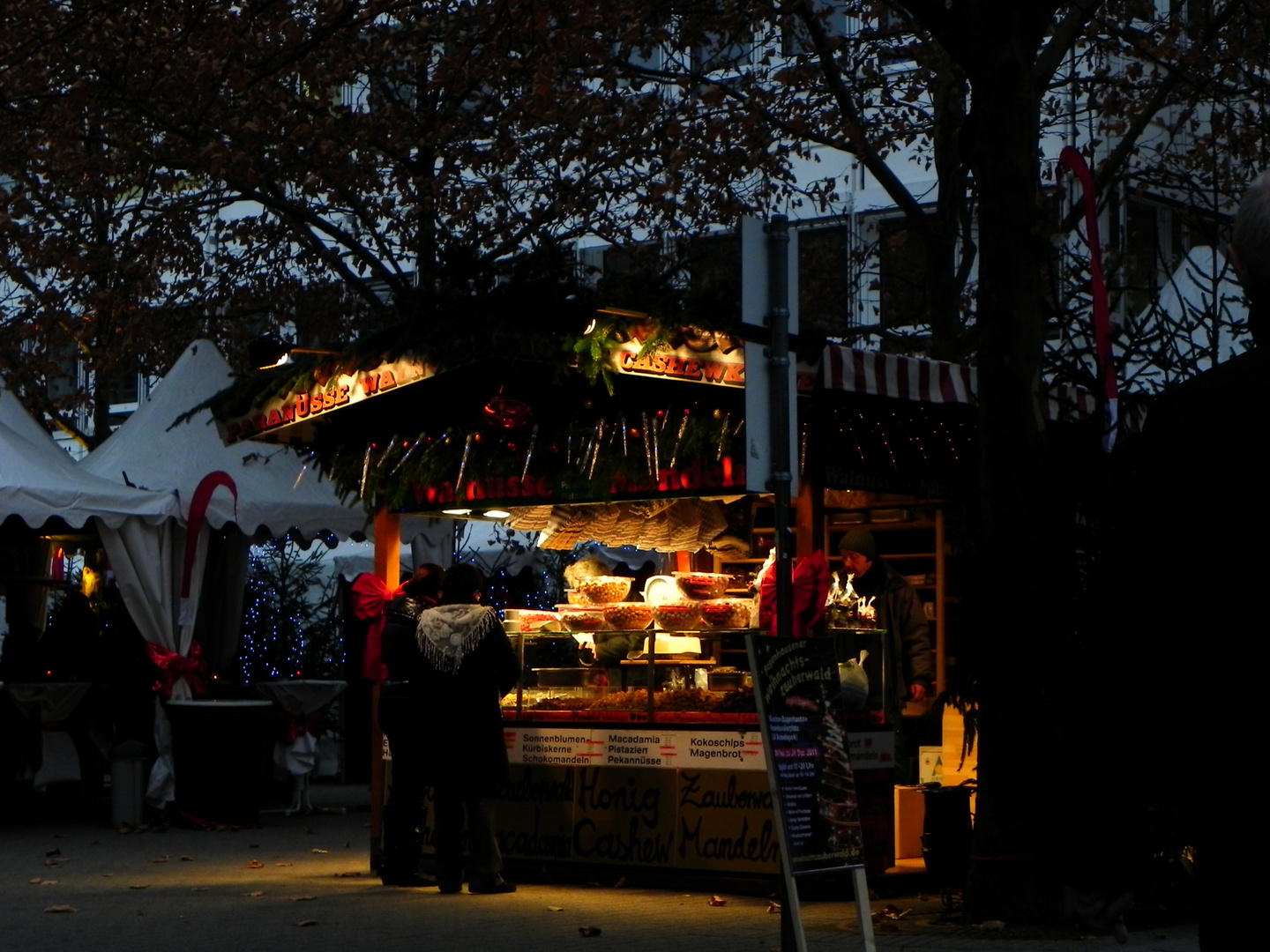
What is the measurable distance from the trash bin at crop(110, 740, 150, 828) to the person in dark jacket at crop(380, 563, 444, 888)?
490 cm

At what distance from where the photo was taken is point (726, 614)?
11461 mm

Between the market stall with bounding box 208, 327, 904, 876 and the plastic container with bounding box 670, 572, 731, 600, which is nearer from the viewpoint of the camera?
the market stall with bounding box 208, 327, 904, 876

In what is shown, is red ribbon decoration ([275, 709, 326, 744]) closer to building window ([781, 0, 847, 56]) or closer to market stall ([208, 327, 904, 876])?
market stall ([208, 327, 904, 876])

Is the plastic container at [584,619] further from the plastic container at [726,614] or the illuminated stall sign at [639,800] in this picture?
the plastic container at [726,614]

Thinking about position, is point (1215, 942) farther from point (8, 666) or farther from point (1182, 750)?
point (8, 666)

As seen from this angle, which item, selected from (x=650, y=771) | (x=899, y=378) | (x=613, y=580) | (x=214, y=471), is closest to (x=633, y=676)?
(x=650, y=771)

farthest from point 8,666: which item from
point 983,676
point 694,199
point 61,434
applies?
point 61,434

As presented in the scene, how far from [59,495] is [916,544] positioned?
698cm

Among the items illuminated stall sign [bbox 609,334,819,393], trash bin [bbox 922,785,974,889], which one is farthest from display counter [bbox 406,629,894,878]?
illuminated stall sign [bbox 609,334,819,393]

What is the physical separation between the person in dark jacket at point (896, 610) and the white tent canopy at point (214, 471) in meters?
6.24

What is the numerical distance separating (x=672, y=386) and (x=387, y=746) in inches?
120

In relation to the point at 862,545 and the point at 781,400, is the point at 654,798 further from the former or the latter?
the point at 781,400

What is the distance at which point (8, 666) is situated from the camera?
18406 millimetres

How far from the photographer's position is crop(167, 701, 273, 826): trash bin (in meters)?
16.2
